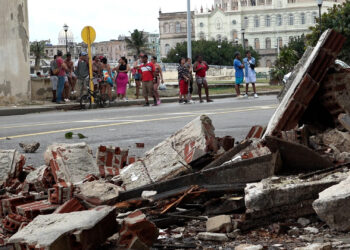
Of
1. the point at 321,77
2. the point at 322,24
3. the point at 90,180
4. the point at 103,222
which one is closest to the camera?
the point at 103,222

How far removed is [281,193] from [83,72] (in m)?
18.8

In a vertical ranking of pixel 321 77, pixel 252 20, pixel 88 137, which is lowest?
pixel 88 137

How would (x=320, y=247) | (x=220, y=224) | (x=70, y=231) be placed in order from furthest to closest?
1. (x=220, y=224)
2. (x=70, y=231)
3. (x=320, y=247)

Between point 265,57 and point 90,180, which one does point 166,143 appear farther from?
point 265,57

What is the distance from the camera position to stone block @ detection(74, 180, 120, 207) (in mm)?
4504

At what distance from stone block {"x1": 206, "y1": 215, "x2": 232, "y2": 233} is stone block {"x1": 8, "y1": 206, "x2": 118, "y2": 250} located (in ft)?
1.88

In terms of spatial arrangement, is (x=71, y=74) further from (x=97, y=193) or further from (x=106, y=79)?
(x=97, y=193)

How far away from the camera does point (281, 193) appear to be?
12.9 feet

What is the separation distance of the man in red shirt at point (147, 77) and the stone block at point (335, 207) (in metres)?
17.7

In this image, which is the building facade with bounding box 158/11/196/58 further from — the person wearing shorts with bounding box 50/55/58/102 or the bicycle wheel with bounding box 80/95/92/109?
the bicycle wheel with bounding box 80/95/92/109

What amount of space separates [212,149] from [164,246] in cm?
176

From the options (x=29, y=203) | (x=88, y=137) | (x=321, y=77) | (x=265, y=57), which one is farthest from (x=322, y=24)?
(x=265, y=57)

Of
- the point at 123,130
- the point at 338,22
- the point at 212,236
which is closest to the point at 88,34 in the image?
the point at 123,130

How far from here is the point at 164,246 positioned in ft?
12.1
